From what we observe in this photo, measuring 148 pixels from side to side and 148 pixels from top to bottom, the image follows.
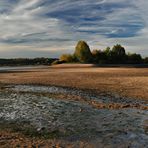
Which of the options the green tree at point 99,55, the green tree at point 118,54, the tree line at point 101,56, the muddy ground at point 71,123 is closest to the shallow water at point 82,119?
the muddy ground at point 71,123

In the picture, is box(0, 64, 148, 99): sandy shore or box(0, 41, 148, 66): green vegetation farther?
box(0, 41, 148, 66): green vegetation

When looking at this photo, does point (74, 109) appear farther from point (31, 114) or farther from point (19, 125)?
point (19, 125)

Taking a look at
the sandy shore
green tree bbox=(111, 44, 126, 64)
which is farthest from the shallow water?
green tree bbox=(111, 44, 126, 64)

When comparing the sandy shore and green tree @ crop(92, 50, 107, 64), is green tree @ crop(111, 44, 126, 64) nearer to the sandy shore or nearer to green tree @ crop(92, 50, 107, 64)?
green tree @ crop(92, 50, 107, 64)

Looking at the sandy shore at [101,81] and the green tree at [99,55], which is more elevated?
the green tree at [99,55]

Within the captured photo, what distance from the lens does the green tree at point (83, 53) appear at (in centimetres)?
11069

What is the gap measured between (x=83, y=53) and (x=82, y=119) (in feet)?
315

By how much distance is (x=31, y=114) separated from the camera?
16859 mm

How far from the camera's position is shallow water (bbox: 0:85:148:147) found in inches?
490

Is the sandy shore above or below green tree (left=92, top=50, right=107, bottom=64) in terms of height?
below

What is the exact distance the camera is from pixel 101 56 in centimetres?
11650

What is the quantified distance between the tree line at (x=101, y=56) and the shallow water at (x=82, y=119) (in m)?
88.5

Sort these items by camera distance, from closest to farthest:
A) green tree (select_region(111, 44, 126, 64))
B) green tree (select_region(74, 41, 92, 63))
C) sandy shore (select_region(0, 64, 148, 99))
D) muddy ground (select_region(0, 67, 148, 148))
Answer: muddy ground (select_region(0, 67, 148, 148)), sandy shore (select_region(0, 64, 148, 99)), green tree (select_region(74, 41, 92, 63)), green tree (select_region(111, 44, 126, 64))

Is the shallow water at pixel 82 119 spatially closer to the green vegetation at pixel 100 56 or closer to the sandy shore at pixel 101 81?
the sandy shore at pixel 101 81
